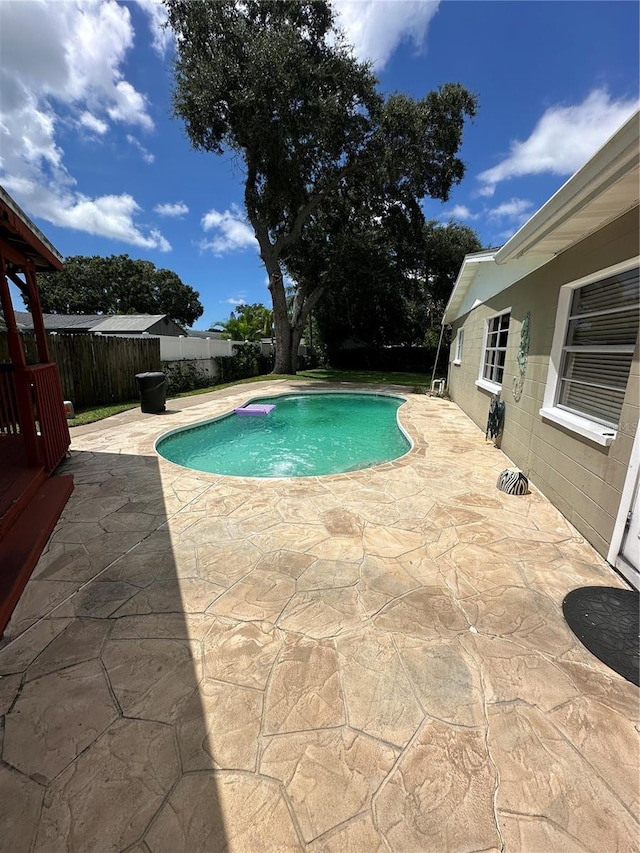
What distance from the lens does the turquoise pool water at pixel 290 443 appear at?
Answer: 6.89 meters

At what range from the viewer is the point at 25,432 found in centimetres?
439

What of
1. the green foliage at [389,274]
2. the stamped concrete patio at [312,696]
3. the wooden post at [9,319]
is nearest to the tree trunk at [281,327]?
the green foliage at [389,274]

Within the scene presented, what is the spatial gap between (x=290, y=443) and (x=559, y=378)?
5.73m

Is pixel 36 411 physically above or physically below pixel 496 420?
above

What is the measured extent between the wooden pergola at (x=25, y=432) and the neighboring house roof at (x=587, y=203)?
515 cm

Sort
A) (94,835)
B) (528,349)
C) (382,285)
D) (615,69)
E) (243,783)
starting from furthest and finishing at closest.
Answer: (382,285) < (528,349) < (615,69) < (243,783) < (94,835)

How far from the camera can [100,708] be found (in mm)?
1854

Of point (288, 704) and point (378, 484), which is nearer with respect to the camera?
point (288, 704)

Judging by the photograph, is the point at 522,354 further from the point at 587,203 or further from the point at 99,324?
the point at 99,324

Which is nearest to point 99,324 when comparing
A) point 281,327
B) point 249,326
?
point 249,326

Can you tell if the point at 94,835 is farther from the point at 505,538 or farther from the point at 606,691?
the point at 505,538

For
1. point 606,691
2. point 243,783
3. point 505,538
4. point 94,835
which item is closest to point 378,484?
point 505,538

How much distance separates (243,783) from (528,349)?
583 cm

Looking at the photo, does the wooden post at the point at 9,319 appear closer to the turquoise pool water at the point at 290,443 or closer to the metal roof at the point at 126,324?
the turquoise pool water at the point at 290,443
